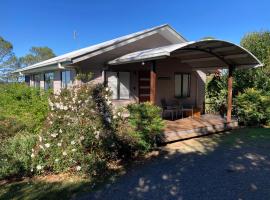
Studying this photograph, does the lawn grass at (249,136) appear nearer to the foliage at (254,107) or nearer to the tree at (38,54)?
the foliage at (254,107)

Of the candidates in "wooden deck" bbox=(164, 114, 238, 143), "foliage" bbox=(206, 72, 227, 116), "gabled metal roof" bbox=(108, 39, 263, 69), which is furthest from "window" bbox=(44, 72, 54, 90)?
"foliage" bbox=(206, 72, 227, 116)

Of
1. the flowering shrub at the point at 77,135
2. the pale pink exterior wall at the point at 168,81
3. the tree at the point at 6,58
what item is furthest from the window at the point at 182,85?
the tree at the point at 6,58

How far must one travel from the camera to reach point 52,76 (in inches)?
605

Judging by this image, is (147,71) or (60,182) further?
(147,71)

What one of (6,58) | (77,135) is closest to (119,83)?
(77,135)

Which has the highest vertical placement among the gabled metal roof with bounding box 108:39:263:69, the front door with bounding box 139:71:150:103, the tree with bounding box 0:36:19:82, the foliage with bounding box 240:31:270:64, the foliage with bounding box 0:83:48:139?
the tree with bounding box 0:36:19:82

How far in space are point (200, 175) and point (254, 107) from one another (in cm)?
699

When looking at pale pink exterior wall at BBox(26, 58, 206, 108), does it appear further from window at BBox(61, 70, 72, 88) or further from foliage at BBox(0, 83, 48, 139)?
foliage at BBox(0, 83, 48, 139)

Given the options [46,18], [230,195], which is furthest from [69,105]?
[46,18]

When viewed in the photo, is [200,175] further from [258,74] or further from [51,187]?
[258,74]

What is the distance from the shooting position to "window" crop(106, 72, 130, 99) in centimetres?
1192

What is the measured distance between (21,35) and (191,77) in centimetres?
3608

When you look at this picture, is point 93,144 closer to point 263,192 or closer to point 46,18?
point 263,192

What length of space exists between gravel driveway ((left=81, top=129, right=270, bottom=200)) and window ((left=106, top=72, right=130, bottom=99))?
470 centimetres
